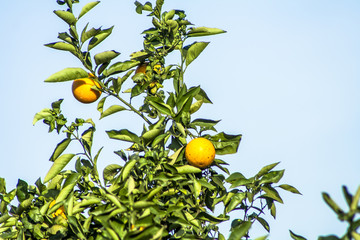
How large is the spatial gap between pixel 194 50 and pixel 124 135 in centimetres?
71

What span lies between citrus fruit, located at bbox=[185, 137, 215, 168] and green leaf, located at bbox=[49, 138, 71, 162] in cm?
80

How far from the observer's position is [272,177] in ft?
11.2

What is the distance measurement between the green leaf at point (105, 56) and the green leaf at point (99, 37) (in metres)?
0.07

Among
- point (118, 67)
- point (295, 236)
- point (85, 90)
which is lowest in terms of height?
point (295, 236)

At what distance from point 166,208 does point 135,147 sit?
518 millimetres

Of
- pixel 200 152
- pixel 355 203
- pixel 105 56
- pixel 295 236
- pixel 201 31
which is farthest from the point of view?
pixel 201 31

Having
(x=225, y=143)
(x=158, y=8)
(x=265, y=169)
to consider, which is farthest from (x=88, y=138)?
(x=265, y=169)

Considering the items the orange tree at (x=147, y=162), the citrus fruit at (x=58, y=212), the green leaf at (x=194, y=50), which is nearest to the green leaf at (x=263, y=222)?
the orange tree at (x=147, y=162)

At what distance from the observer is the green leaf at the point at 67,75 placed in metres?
3.47

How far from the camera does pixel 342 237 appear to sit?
2227 mm

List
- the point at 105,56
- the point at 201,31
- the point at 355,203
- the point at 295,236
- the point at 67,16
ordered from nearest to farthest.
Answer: the point at 355,203 < the point at 295,236 < the point at 67,16 < the point at 105,56 < the point at 201,31

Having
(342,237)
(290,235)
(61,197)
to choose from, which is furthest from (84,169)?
(342,237)

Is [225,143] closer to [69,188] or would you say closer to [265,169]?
[265,169]

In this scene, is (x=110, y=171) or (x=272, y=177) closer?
(x=272, y=177)
